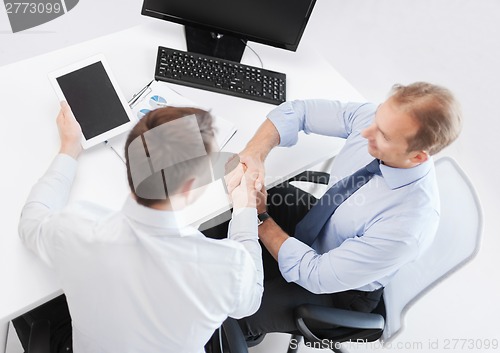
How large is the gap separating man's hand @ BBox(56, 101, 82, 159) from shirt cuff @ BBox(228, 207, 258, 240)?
1.61ft

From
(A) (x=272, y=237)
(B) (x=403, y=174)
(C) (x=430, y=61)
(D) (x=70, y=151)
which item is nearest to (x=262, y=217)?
(A) (x=272, y=237)

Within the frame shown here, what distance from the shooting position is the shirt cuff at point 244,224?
53.8 inches

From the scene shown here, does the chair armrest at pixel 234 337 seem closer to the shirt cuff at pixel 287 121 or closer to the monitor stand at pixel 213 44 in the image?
the shirt cuff at pixel 287 121

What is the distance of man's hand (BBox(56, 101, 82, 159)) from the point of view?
1416 mm

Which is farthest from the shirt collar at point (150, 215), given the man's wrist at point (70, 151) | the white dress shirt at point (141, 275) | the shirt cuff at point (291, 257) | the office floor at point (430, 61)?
the office floor at point (430, 61)

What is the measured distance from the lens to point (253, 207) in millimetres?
1442

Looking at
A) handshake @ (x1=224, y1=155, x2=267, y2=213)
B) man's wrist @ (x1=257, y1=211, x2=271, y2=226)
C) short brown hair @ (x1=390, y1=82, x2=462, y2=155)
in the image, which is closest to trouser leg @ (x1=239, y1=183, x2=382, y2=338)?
man's wrist @ (x1=257, y1=211, x2=271, y2=226)

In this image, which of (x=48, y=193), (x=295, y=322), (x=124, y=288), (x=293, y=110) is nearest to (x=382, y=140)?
(x=293, y=110)

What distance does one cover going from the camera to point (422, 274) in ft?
4.73

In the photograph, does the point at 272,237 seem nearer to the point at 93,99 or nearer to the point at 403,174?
the point at 403,174

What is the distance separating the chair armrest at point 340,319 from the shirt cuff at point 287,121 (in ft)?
1.73

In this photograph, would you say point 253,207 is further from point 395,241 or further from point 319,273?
point 395,241

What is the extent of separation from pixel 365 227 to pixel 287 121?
0.42 meters

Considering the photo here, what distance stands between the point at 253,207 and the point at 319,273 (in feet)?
0.89
